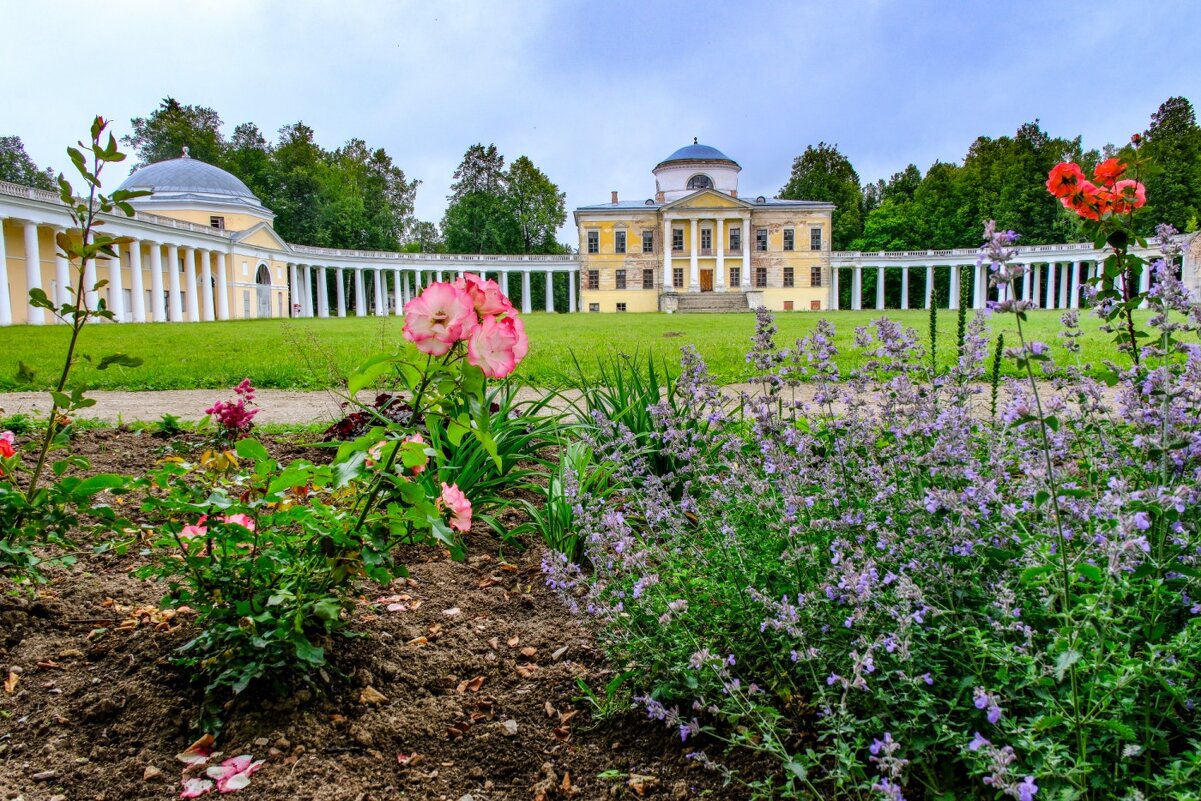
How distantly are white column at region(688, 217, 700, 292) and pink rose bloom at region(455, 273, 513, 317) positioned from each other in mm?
52385

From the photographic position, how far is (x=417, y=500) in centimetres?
163

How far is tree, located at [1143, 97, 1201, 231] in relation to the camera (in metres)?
49.4

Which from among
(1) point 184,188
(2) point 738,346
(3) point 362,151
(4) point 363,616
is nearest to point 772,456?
(4) point 363,616

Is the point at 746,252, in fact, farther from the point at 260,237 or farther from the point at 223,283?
the point at 223,283

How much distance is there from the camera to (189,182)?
48500mm

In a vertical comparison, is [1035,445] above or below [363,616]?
above

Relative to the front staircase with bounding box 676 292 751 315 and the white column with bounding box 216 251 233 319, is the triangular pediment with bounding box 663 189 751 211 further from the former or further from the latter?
the white column with bounding box 216 251 233 319

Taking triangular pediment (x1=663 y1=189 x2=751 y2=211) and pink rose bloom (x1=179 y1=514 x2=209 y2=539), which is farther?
triangular pediment (x1=663 y1=189 x2=751 y2=211)

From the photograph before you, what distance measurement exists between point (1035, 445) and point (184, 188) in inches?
2169

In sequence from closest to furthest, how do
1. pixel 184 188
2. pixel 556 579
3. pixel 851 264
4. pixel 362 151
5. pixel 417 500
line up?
pixel 417 500
pixel 556 579
pixel 184 188
pixel 851 264
pixel 362 151

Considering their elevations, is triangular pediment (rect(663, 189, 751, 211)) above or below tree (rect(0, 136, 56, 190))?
below

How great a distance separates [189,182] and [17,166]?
18.0m

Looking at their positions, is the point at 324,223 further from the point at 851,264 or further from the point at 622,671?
the point at 622,671

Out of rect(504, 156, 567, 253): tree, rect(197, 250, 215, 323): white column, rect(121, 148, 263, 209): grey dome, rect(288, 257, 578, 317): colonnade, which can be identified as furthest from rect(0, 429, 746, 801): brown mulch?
rect(504, 156, 567, 253): tree
